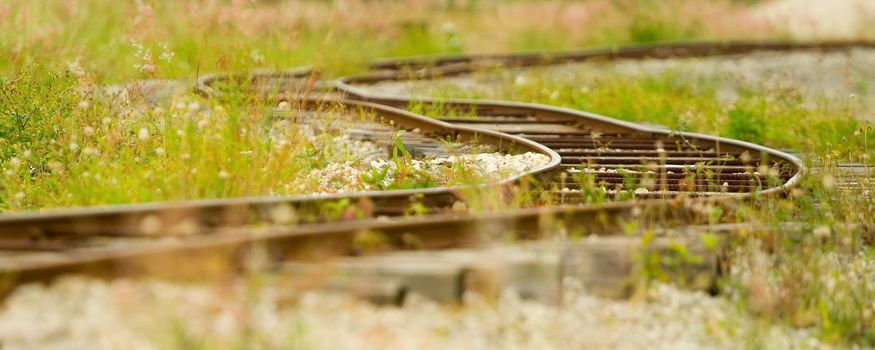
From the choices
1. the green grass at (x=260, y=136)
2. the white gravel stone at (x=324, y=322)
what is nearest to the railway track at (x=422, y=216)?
the white gravel stone at (x=324, y=322)

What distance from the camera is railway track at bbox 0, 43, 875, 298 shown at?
390cm

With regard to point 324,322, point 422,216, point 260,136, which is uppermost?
point 260,136

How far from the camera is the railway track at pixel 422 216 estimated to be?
12.8ft

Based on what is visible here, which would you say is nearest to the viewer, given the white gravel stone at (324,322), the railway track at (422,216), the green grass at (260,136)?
the white gravel stone at (324,322)

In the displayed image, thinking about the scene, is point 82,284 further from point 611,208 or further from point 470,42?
point 470,42

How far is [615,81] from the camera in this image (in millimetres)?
12344

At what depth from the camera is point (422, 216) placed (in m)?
4.88

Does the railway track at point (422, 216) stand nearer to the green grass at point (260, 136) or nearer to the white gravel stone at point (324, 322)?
the white gravel stone at point (324, 322)

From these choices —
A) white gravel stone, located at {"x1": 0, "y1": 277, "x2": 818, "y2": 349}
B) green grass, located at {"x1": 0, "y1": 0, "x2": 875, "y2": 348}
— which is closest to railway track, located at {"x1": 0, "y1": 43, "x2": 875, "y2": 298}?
white gravel stone, located at {"x1": 0, "y1": 277, "x2": 818, "y2": 349}

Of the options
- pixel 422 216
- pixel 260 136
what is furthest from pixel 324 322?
pixel 260 136

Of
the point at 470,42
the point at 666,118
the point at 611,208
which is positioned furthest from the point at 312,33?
the point at 611,208

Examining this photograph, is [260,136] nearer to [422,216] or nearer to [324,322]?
[422,216]

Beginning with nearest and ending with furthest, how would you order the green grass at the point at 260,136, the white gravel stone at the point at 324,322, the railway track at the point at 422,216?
the white gravel stone at the point at 324,322
the railway track at the point at 422,216
the green grass at the point at 260,136

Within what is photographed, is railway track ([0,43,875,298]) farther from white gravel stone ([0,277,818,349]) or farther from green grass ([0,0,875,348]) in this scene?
green grass ([0,0,875,348])
